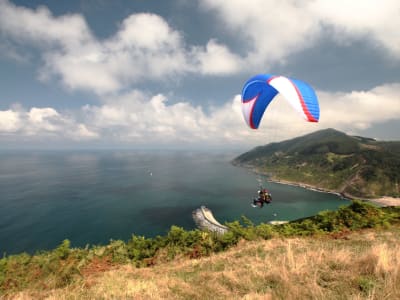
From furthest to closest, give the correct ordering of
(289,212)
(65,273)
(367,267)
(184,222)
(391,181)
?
(391,181) → (289,212) → (184,222) → (65,273) → (367,267)

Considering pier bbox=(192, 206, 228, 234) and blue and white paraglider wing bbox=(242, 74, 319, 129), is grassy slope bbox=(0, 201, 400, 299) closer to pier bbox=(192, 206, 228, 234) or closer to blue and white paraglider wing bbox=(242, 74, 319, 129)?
blue and white paraglider wing bbox=(242, 74, 319, 129)

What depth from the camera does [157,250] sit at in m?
14.3

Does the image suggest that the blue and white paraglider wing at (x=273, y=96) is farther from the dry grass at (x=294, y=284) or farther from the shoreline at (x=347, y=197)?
the shoreline at (x=347, y=197)

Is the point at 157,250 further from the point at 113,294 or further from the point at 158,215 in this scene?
the point at 158,215

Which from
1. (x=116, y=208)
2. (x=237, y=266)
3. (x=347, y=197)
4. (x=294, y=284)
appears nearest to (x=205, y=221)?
(x=116, y=208)

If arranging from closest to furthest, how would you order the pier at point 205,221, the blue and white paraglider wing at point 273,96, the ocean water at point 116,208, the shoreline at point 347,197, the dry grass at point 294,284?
the dry grass at point 294,284, the blue and white paraglider wing at point 273,96, the ocean water at point 116,208, the pier at point 205,221, the shoreline at point 347,197

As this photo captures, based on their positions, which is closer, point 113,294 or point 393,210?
point 113,294

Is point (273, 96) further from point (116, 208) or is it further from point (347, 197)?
point (347, 197)

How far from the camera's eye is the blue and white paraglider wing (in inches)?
468

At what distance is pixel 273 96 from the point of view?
61.1ft

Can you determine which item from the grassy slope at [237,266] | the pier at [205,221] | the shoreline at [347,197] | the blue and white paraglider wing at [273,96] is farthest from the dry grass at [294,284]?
the shoreline at [347,197]

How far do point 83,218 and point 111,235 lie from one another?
23.8m

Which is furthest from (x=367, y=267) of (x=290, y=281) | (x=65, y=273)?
(x=65, y=273)

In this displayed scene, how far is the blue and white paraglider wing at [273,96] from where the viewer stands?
39.0 feet
